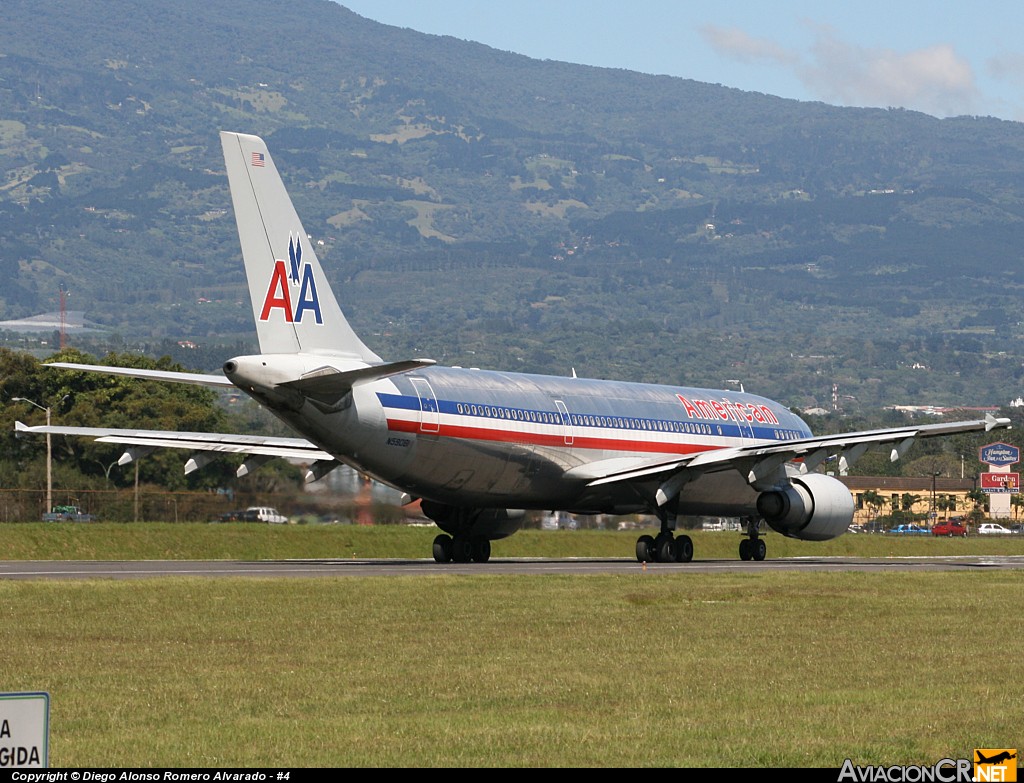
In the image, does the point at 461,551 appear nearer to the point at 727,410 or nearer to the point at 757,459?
the point at 757,459

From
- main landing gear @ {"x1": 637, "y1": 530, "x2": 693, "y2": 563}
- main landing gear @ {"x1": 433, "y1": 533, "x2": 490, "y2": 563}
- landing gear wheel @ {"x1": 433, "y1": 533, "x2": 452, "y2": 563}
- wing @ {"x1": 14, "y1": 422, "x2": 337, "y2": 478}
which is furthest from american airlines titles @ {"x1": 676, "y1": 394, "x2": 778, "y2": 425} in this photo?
wing @ {"x1": 14, "y1": 422, "x2": 337, "y2": 478}

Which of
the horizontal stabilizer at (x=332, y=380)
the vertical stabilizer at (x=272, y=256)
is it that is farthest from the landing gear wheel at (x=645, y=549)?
the vertical stabilizer at (x=272, y=256)

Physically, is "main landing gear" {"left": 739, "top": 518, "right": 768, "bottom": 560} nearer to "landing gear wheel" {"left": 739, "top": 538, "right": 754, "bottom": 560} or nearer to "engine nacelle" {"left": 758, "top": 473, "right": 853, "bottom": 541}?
"landing gear wheel" {"left": 739, "top": 538, "right": 754, "bottom": 560}

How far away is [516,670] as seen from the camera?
1788 centimetres

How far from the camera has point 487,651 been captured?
65.0 feet

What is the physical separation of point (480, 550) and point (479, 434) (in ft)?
17.2

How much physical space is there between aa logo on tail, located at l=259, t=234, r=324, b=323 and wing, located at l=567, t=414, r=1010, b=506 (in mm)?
10270

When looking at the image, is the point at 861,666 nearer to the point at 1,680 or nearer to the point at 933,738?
the point at 933,738

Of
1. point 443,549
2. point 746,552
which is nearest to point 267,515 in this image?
point 443,549

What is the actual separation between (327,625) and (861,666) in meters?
7.51

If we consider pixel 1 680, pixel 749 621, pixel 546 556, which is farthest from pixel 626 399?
pixel 1 680

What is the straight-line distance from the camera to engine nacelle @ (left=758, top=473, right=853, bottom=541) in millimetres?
44844

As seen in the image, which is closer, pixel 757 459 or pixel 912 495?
pixel 757 459

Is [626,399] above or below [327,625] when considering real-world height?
above
